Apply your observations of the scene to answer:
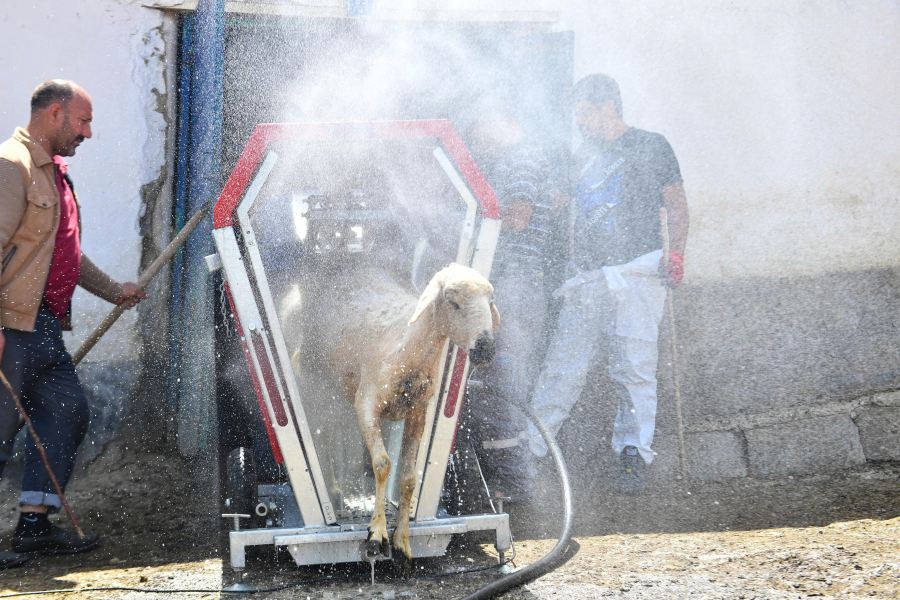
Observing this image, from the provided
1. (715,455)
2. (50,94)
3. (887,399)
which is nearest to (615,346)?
(715,455)

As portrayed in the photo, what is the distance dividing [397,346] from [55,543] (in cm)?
208

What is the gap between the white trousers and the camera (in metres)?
5.93

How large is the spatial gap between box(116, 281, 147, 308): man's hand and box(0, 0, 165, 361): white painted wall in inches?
34.5

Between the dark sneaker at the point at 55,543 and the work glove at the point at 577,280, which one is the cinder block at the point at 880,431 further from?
the dark sneaker at the point at 55,543

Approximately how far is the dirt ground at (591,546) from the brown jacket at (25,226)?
1.30 meters

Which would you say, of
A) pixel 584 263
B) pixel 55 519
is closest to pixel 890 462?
pixel 584 263

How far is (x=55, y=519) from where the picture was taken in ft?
17.3

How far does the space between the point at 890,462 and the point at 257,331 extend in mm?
4343

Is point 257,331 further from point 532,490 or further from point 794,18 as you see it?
point 794,18

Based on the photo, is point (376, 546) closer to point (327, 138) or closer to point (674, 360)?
point (327, 138)

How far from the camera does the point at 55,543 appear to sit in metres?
4.58

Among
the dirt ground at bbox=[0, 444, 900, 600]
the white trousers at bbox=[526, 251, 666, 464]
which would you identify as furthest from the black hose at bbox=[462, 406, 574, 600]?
the white trousers at bbox=[526, 251, 666, 464]

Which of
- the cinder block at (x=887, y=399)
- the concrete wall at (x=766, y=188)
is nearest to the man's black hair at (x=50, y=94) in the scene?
the concrete wall at (x=766, y=188)

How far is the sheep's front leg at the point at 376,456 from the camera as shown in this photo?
401 centimetres
